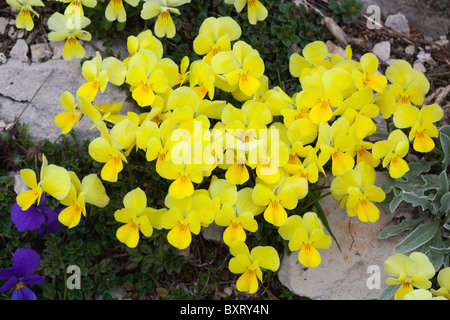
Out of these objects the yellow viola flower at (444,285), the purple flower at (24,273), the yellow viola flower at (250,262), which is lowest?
the purple flower at (24,273)

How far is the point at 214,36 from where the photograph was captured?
2.65m

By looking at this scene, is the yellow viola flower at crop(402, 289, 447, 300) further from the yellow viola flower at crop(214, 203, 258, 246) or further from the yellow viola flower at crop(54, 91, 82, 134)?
the yellow viola flower at crop(54, 91, 82, 134)

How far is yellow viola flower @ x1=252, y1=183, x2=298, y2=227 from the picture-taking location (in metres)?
2.26

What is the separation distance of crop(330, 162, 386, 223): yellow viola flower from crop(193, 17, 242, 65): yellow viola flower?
2.63 ft

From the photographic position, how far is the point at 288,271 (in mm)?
2588

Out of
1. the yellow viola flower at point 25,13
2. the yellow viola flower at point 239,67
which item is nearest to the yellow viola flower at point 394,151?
the yellow viola flower at point 239,67

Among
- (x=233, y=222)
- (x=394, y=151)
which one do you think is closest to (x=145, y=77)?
(x=233, y=222)

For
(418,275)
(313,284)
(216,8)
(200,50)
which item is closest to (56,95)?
(200,50)

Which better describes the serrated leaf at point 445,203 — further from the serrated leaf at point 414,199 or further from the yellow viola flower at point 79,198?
the yellow viola flower at point 79,198

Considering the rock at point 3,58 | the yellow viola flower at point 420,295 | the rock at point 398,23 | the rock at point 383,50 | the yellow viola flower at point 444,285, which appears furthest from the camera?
the rock at point 398,23

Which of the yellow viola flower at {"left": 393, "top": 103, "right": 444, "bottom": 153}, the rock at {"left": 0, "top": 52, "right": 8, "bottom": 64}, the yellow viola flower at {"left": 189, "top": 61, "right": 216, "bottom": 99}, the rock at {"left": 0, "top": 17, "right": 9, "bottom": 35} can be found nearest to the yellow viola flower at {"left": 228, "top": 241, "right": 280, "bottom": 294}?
the yellow viola flower at {"left": 189, "top": 61, "right": 216, "bottom": 99}

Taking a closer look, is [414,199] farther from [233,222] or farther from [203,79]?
[203,79]

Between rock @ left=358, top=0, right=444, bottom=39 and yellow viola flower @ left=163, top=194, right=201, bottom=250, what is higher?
rock @ left=358, top=0, right=444, bottom=39

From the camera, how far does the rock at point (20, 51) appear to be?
2.98 meters
